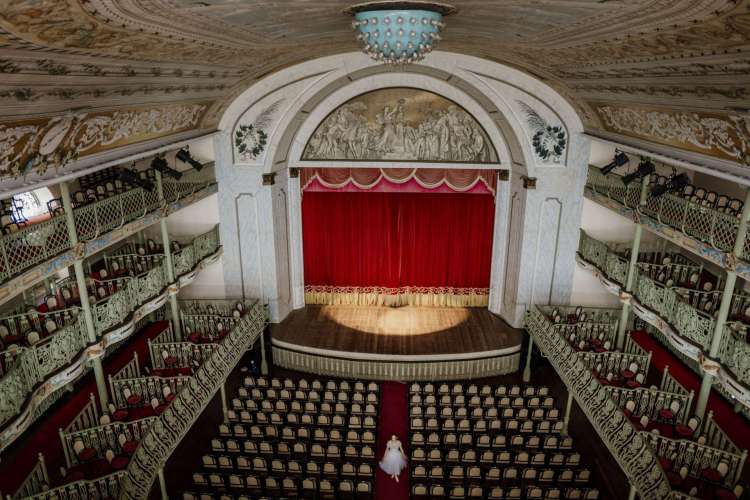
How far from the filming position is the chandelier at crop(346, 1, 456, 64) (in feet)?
23.4

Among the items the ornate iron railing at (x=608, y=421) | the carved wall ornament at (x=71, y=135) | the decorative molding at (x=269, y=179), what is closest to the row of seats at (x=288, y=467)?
the ornate iron railing at (x=608, y=421)

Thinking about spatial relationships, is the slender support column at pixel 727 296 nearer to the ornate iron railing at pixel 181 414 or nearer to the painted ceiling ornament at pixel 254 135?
the ornate iron railing at pixel 181 414

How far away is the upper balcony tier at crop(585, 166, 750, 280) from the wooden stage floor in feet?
17.7

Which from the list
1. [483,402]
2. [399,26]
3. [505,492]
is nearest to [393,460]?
[505,492]

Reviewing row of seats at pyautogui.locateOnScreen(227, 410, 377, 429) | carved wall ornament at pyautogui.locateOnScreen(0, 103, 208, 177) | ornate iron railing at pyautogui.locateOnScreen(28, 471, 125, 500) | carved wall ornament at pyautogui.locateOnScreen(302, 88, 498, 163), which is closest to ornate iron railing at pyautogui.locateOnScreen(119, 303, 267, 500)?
ornate iron railing at pyautogui.locateOnScreen(28, 471, 125, 500)

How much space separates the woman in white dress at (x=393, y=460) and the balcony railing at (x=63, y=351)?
6.49 m

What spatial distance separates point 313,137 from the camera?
53.0 feet

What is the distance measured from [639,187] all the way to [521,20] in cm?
747

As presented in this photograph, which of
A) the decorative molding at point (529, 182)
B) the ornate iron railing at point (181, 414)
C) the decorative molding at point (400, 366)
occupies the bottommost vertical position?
the decorative molding at point (400, 366)

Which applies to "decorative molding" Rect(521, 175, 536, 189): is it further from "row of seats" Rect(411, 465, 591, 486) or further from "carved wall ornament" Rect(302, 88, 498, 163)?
"row of seats" Rect(411, 465, 591, 486)

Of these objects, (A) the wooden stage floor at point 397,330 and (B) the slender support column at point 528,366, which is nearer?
(B) the slender support column at point 528,366

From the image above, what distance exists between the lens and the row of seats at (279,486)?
10977 millimetres

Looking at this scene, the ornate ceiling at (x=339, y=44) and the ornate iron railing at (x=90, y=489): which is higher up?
the ornate ceiling at (x=339, y=44)

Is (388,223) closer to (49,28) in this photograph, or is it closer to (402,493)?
(402,493)
